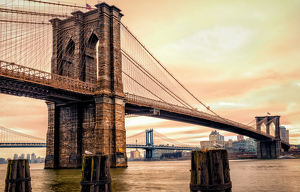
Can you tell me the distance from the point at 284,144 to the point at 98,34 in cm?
12371

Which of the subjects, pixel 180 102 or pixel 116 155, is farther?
pixel 180 102

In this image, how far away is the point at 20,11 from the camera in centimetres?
4228

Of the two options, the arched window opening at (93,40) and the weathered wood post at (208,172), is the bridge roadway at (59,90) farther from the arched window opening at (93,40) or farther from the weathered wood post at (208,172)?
the weathered wood post at (208,172)

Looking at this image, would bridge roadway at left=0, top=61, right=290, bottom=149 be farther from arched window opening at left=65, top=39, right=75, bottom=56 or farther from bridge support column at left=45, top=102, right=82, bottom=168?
arched window opening at left=65, top=39, right=75, bottom=56

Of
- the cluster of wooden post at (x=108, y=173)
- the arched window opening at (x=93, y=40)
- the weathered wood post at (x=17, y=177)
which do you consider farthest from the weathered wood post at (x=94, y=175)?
the arched window opening at (x=93, y=40)

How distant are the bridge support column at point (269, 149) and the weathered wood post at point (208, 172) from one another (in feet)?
417

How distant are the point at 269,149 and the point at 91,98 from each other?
9982 centimetres

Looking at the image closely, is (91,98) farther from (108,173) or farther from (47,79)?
(108,173)

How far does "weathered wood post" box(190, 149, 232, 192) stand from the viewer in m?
8.38

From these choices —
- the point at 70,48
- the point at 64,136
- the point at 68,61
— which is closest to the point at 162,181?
the point at 64,136

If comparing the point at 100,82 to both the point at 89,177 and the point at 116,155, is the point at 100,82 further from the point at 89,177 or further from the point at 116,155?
the point at 89,177

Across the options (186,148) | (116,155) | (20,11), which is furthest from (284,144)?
(20,11)

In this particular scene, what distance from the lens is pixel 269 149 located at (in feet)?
423

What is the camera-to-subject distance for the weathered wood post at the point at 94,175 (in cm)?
1115
